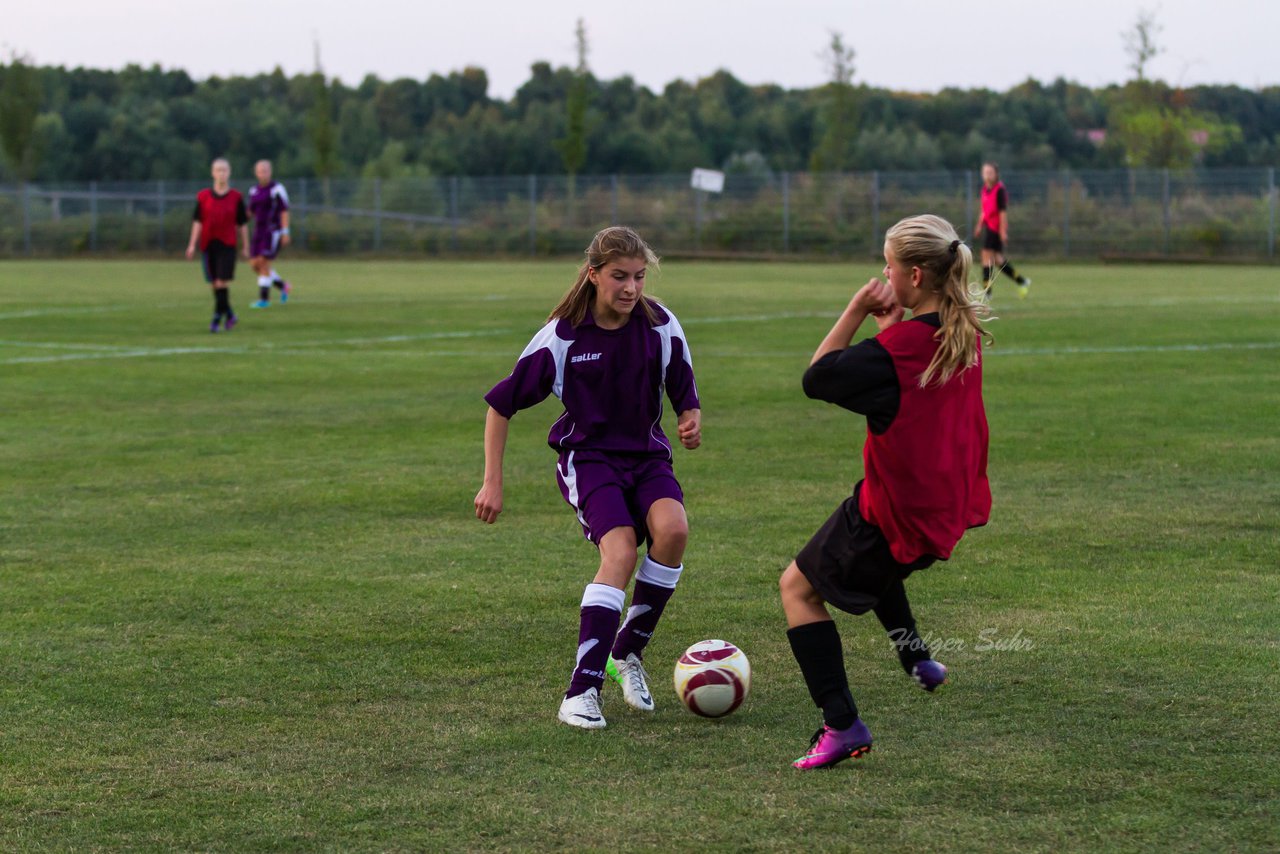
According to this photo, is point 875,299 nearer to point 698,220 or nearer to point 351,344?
point 351,344

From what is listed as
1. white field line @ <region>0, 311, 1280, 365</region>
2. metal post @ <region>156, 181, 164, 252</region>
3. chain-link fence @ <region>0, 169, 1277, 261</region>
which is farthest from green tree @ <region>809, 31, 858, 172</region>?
white field line @ <region>0, 311, 1280, 365</region>

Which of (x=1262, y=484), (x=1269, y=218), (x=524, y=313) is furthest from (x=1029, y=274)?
(x=1262, y=484)

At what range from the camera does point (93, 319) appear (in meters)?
21.0

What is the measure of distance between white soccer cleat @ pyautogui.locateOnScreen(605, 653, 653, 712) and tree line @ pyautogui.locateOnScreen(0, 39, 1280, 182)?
223 ft

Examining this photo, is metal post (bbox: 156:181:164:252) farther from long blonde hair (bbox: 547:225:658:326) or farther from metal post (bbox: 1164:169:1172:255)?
long blonde hair (bbox: 547:225:658:326)

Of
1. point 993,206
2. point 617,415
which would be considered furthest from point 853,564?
point 993,206

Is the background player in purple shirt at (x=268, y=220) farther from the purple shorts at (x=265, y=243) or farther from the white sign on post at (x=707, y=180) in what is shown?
the white sign on post at (x=707, y=180)

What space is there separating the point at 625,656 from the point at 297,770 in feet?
4.07

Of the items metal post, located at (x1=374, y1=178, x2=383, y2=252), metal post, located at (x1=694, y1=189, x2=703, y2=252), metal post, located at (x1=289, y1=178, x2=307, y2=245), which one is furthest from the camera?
metal post, located at (x1=289, y1=178, x2=307, y2=245)

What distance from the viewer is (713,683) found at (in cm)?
461

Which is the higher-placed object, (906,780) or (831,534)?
(831,534)

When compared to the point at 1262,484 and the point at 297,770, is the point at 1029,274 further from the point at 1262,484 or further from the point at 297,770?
the point at 297,770

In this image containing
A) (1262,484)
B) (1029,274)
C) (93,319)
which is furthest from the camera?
(1029,274)

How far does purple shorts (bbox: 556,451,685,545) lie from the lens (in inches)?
193
